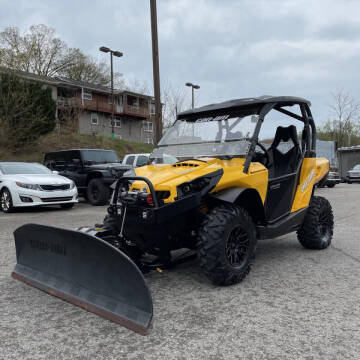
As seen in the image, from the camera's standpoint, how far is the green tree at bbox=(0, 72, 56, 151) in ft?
66.9

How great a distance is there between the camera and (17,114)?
20.9 m

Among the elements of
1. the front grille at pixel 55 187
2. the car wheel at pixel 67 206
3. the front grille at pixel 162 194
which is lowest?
the car wheel at pixel 67 206

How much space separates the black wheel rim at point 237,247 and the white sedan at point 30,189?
7.88m

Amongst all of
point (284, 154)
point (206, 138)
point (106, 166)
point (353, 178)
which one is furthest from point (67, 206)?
point (353, 178)

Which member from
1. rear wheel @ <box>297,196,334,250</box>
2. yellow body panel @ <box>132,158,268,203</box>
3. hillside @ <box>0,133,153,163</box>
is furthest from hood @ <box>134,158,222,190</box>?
hillside @ <box>0,133,153,163</box>

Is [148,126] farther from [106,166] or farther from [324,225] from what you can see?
[324,225]

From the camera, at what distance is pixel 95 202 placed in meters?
12.4

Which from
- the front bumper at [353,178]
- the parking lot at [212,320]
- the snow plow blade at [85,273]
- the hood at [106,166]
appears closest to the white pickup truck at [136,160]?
the hood at [106,166]

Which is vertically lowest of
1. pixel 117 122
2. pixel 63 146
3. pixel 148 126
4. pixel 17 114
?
pixel 63 146

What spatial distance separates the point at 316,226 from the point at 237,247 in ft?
6.31

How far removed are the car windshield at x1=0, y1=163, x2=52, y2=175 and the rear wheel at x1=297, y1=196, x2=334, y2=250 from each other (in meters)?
8.80

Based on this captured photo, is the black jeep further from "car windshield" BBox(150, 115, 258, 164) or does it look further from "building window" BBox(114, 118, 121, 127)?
"building window" BBox(114, 118, 121, 127)

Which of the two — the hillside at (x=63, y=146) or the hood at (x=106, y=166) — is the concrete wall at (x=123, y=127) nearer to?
the hillside at (x=63, y=146)

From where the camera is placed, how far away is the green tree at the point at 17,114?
20391 mm
